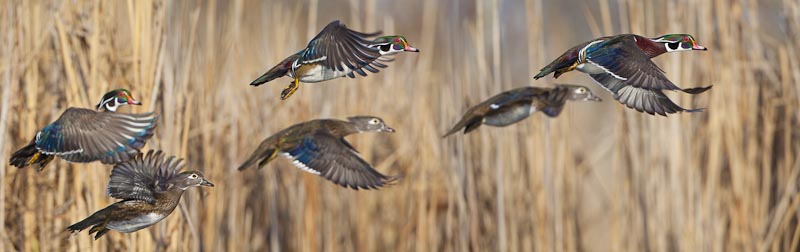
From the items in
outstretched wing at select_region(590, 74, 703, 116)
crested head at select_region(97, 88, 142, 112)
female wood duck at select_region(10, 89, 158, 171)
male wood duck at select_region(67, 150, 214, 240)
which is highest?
crested head at select_region(97, 88, 142, 112)

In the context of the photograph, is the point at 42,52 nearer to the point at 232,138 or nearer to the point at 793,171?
the point at 232,138

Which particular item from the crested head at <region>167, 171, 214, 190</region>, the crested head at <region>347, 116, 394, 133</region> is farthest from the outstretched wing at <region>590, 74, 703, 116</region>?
the crested head at <region>167, 171, 214, 190</region>

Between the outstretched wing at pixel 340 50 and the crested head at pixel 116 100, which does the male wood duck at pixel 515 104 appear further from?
the crested head at pixel 116 100

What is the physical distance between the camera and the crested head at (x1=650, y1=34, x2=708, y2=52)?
189 cm

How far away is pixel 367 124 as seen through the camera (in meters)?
2.72

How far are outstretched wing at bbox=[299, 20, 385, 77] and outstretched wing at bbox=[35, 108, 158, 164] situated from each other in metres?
0.37

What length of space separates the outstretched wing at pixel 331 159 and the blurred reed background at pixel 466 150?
28.3 inches

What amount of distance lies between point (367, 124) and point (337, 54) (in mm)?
847

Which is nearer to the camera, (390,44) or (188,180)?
(390,44)

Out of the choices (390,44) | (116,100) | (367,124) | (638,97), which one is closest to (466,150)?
(367,124)

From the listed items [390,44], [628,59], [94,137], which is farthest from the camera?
[94,137]

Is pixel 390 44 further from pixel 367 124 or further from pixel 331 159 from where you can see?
pixel 367 124

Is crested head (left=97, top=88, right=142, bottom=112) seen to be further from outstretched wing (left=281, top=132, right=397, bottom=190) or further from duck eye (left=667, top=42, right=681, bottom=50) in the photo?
duck eye (left=667, top=42, right=681, bottom=50)

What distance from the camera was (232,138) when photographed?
387cm
